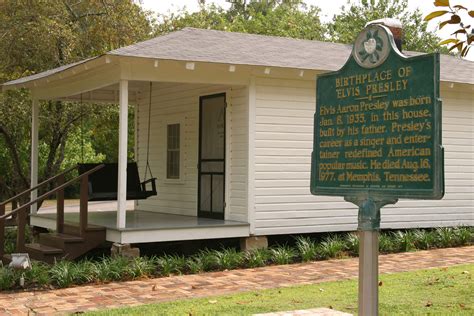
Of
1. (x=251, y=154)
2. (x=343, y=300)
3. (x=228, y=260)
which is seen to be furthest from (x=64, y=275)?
(x=251, y=154)

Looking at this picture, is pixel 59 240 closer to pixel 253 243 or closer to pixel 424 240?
pixel 253 243

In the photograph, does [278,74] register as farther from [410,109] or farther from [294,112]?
[410,109]

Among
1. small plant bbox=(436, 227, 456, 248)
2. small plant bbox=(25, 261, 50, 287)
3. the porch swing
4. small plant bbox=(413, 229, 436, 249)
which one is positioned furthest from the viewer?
small plant bbox=(436, 227, 456, 248)

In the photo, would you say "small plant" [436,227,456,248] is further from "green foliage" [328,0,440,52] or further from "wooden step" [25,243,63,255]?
"green foliage" [328,0,440,52]

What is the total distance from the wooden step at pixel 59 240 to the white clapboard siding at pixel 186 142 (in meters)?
2.77

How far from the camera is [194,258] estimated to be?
419 inches

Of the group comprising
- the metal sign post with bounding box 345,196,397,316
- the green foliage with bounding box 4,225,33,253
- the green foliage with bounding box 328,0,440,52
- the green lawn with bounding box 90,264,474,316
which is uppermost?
the green foliage with bounding box 328,0,440,52

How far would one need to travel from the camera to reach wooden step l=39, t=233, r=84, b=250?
1053cm

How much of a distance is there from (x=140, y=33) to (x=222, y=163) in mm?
5942

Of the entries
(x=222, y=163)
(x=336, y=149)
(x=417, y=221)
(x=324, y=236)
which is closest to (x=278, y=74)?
(x=222, y=163)

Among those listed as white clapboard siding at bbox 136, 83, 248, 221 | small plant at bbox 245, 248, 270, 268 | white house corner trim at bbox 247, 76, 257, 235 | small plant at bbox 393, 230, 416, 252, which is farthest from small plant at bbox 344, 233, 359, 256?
white clapboard siding at bbox 136, 83, 248, 221

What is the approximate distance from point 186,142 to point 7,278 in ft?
18.7

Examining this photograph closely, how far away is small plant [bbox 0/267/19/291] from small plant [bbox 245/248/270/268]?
351cm

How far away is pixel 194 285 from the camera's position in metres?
8.82
